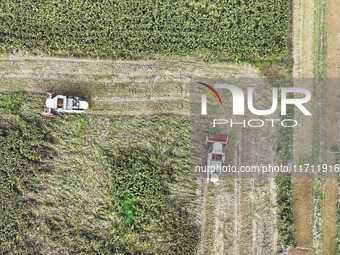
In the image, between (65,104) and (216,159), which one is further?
(65,104)

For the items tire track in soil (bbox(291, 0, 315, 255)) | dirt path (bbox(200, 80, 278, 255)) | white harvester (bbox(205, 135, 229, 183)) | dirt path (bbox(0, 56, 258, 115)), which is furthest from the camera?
dirt path (bbox(0, 56, 258, 115))

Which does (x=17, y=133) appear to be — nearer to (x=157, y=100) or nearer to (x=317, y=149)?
(x=157, y=100)

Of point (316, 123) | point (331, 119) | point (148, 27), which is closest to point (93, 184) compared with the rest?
point (148, 27)

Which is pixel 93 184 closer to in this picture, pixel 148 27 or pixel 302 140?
pixel 148 27

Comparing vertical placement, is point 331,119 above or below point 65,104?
below

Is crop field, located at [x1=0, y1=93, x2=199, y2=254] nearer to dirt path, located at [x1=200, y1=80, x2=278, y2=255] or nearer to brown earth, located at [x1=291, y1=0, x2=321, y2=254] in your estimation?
dirt path, located at [x1=200, y1=80, x2=278, y2=255]

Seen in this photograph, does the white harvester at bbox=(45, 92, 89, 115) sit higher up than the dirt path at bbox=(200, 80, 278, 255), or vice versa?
the white harvester at bbox=(45, 92, 89, 115)

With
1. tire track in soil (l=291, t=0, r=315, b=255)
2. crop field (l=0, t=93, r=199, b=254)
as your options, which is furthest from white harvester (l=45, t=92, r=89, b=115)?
tire track in soil (l=291, t=0, r=315, b=255)
